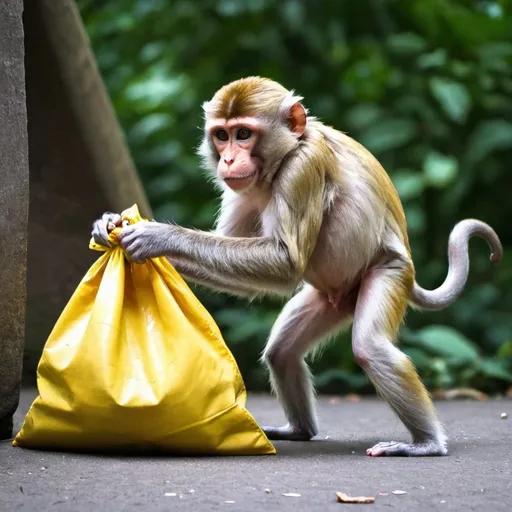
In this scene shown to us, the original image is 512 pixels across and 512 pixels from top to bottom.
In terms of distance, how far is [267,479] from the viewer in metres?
3.84

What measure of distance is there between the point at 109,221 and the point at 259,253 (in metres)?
0.78

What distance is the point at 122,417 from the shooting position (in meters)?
4.24

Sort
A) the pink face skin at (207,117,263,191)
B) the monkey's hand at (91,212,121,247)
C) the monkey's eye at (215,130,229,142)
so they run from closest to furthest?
1. the monkey's hand at (91,212,121,247)
2. the pink face skin at (207,117,263,191)
3. the monkey's eye at (215,130,229,142)

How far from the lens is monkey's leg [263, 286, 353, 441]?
5469mm

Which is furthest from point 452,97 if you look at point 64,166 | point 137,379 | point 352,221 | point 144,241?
point 137,379

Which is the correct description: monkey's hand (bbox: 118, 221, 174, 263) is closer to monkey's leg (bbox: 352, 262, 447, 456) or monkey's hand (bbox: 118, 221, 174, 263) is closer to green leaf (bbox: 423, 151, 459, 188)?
monkey's leg (bbox: 352, 262, 447, 456)

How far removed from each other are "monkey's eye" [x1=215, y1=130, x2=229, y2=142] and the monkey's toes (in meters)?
1.69

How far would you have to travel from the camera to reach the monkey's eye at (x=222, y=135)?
502 centimetres

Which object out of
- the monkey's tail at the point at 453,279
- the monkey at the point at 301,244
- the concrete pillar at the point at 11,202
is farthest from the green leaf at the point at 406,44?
the concrete pillar at the point at 11,202

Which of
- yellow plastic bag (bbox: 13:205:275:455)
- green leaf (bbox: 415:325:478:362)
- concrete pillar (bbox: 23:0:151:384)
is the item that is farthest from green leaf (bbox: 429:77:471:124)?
yellow plastic bag (bbox: 13:205:275:455)

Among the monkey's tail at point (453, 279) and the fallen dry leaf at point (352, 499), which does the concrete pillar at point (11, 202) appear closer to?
the fallen dry leaf at point (352, 499)

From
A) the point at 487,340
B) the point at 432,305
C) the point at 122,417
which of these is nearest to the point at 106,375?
the point at 122,417

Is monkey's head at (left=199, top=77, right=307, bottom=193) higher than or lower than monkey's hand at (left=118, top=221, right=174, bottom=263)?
higher

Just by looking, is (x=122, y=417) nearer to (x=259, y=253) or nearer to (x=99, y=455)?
(x=99, y=455)
